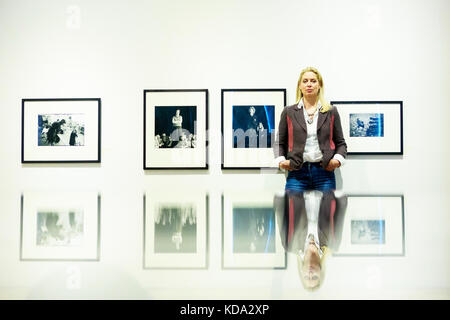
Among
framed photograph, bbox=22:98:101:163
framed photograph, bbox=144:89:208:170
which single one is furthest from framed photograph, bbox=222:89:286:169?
framed photograph, bbox=22:98:101:163

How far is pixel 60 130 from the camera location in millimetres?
2512

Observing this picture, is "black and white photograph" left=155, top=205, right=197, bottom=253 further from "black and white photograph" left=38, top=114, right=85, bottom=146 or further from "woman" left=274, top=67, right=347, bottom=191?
"black and white photograph" left=38, top=114, right=85, bottom=146

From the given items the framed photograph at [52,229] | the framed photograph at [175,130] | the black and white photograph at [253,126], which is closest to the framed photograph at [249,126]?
the black and white photograph at [253,126]

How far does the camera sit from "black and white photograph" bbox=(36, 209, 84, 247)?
2.76ft

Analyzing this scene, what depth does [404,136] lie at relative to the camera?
7.89 ft

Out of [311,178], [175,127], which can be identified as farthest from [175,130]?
[311,178]

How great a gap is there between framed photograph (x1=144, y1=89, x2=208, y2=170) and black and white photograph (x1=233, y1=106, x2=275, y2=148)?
208 mm

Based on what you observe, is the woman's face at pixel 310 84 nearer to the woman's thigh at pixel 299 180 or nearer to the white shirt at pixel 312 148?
the white shirt at pixel 312 148

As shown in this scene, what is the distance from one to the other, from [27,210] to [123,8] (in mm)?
1747

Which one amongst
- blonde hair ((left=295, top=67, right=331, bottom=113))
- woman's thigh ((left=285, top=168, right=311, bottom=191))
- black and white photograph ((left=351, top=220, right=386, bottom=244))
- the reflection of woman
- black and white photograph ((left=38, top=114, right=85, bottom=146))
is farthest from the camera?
black and white photograph ((left=38, top=114, right=85, bottom=146))

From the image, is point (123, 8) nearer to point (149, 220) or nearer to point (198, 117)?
point (198, 117)

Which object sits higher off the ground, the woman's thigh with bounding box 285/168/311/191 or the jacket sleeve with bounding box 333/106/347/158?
the jacket sleeve with bounding box 333/106/347/158

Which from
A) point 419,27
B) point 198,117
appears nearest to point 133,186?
point 198,117

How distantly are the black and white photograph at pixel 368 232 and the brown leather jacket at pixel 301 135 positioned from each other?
4.11 feet
